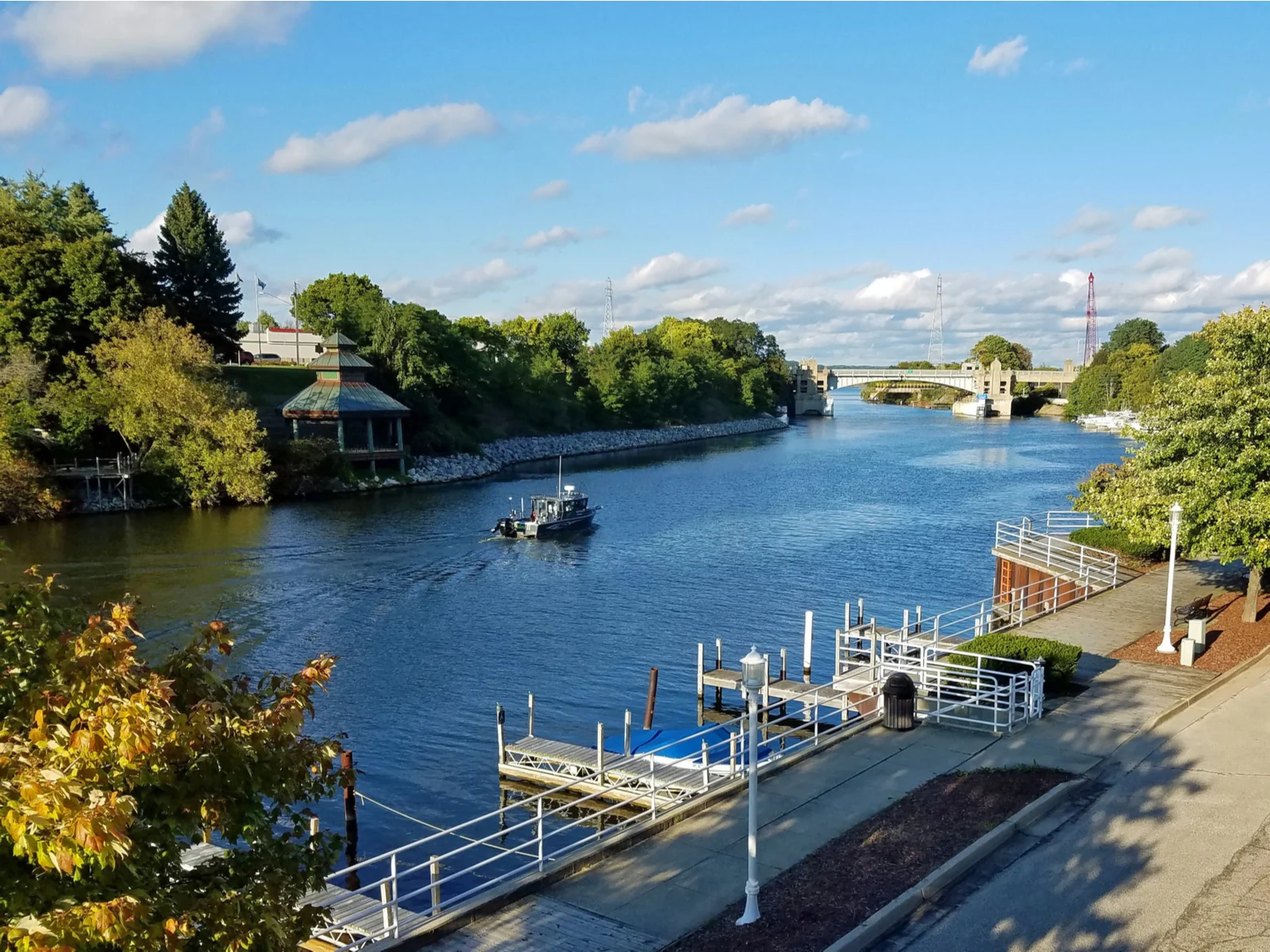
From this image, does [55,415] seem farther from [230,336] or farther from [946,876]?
[946,876]

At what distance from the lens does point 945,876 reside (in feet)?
44.0

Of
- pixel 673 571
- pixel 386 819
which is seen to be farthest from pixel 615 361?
pixel 386 819

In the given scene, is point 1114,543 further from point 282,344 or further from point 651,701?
point 282,344

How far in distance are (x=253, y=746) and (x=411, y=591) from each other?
37.7 meters

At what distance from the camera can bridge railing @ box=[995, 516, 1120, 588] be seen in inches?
1372

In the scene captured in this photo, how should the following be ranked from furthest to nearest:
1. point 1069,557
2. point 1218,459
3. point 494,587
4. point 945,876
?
point 494,587 → point 1069,557 → point 1218,459 → point 945,876

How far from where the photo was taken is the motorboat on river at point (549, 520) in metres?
58.3

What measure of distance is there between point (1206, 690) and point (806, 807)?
1133cm

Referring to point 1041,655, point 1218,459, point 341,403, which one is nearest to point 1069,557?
point 1218,459

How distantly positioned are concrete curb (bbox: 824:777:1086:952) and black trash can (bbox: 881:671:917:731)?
12.5 feet

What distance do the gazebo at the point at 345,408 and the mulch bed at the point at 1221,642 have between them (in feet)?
210

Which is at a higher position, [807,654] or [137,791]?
[137,791]

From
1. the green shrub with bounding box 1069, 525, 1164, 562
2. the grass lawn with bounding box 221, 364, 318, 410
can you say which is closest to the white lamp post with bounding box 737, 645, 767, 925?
the green shrub with bounding box 1069, 525, 1164, 562

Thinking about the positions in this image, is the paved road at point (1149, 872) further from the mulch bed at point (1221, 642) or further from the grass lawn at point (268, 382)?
the grass lawn at point (268, 382)
